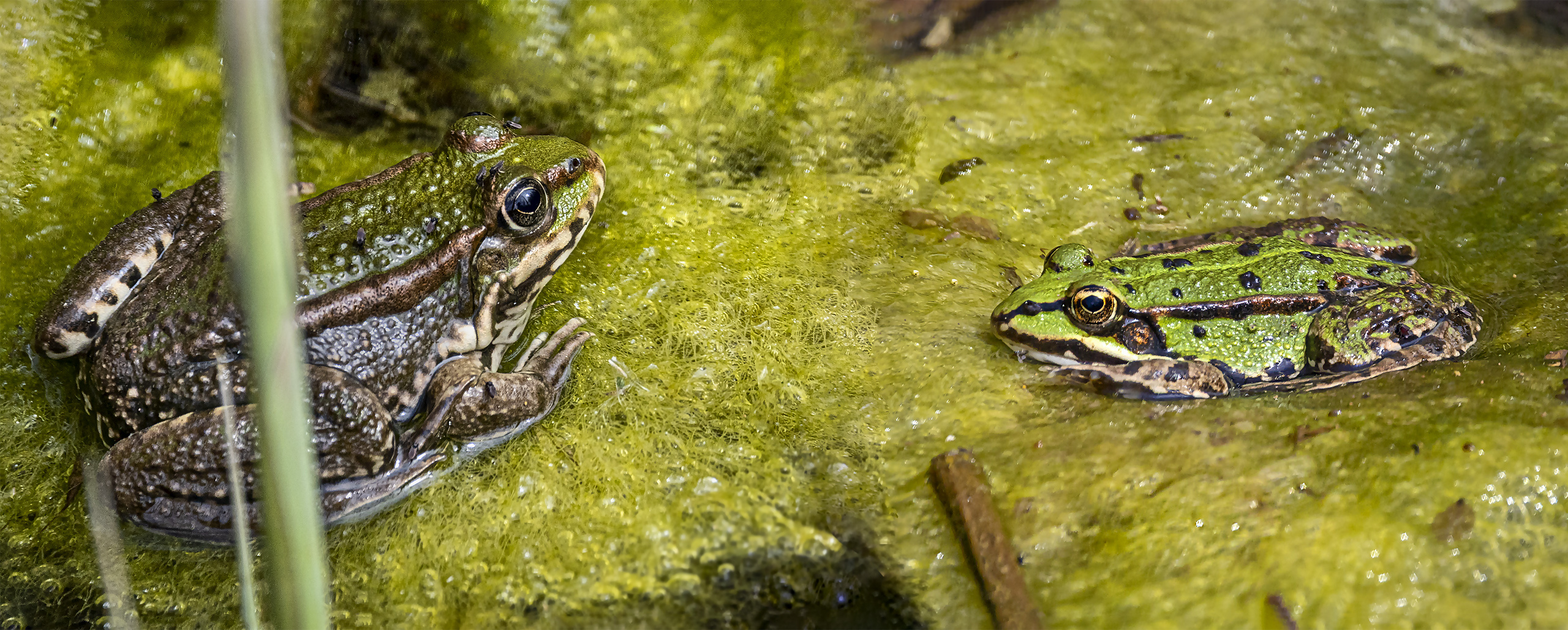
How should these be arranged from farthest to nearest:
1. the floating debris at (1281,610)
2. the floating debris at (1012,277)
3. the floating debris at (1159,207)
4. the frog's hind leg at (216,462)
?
the floating debris at (1159,207) → the floating debris at (1012,277) → the frog's hind leg at (216,462) → the floating debris at (1281,610)

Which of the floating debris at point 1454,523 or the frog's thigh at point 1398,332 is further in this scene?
the frog's thigh at point 1398,332

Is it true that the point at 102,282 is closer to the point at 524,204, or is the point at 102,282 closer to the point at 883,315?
the point at 524,204

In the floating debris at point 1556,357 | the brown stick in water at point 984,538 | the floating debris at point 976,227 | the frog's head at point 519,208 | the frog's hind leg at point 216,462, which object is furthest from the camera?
the floating debris at point 976,227

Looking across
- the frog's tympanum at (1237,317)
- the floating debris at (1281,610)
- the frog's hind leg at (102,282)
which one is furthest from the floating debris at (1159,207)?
the frog's hind leg at (102,282)

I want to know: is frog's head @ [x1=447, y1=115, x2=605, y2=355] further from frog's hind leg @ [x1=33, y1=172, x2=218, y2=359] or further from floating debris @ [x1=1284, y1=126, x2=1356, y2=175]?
floating debris @ [x1=1284, y1=126, x2=1356, y2=175]

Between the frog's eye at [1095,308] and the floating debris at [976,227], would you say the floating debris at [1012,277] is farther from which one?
the frog's eye at [1095,308]

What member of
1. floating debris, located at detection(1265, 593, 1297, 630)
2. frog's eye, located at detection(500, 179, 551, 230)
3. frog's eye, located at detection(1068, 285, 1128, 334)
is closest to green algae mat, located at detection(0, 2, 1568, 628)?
floating debris, located at detection(1265, 593, 1297, 630)
